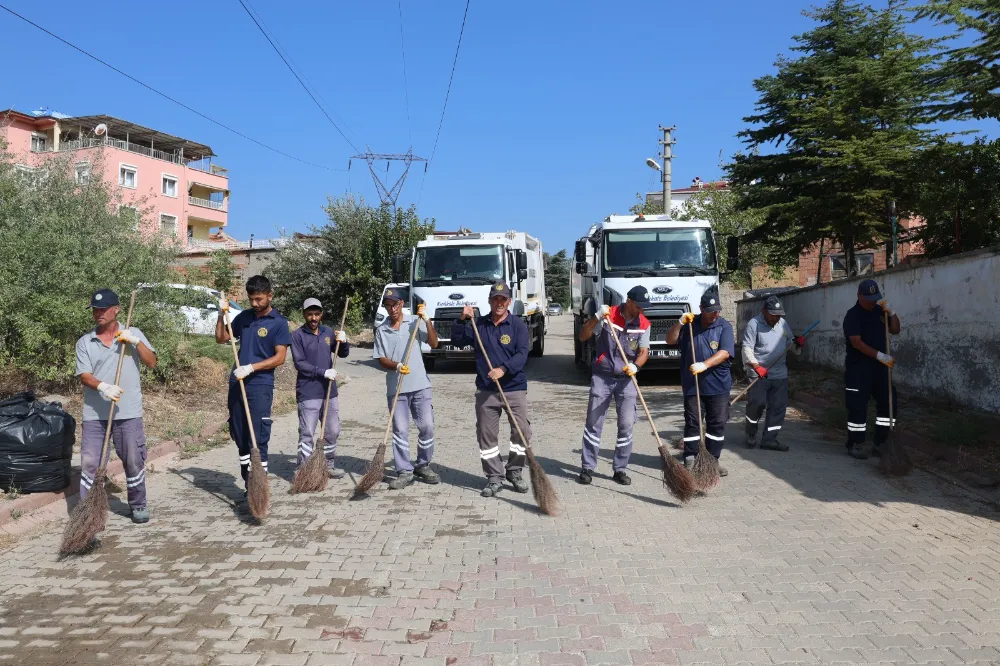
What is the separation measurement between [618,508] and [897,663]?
3058 millimetres

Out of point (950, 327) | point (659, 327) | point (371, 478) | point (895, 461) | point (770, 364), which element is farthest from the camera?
point (659, 327)

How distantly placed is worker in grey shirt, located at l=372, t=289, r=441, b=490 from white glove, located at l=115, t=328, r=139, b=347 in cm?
209

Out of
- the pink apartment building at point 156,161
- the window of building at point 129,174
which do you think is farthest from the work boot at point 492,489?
the window of building at point 129,174

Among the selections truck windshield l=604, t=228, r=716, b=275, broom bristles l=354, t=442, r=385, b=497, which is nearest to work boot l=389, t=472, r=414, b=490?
broom bristles l=354, t=442, r=385, b=497

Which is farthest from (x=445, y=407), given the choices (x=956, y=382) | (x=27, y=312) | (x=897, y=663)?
(x=897, y=663)

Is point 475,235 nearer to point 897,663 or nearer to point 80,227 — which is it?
point 80,227

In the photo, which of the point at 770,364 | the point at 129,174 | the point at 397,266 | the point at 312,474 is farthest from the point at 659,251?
the point at 129,174

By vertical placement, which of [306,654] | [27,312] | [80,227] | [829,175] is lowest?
[306,654]

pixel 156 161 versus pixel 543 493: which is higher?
pixel 156 161

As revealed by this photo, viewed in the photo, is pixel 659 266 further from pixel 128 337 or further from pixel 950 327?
pixel 128 337

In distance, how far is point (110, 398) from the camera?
19.2 ft

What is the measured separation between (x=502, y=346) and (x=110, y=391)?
306 cm

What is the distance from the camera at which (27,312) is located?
9.16 m

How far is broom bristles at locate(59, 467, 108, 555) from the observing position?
5348 mm
